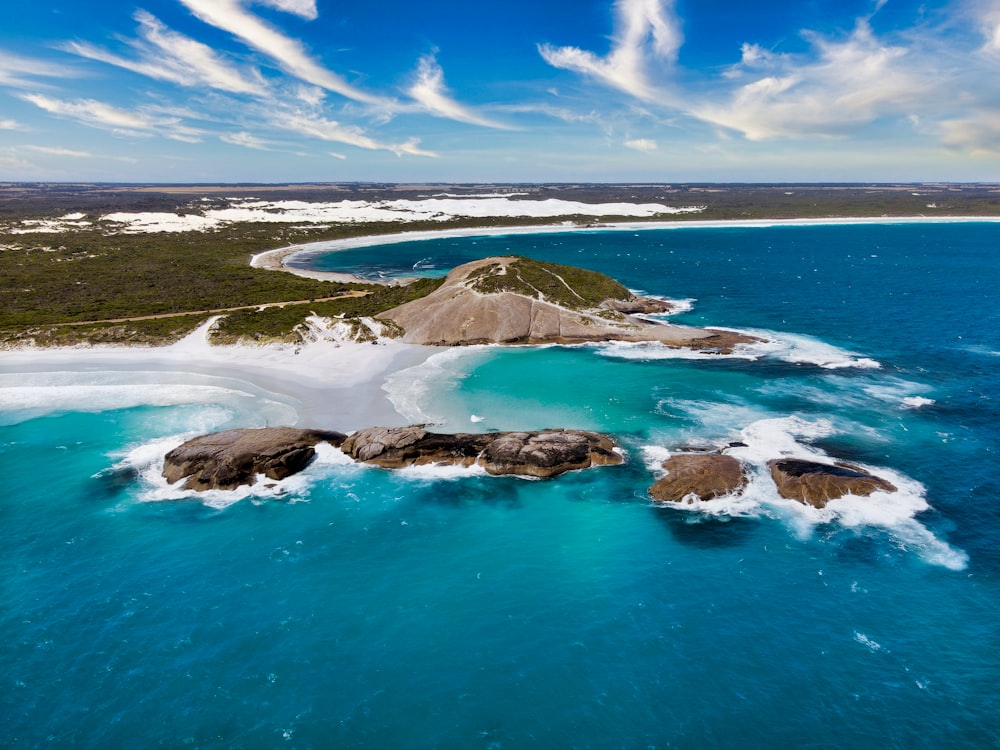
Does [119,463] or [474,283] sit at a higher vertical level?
[474,283]

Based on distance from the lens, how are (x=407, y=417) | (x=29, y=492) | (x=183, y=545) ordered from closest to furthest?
(x=183, y=545), (x=29, y=492), (x=407, y=417)

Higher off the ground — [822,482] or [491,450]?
[822,482]

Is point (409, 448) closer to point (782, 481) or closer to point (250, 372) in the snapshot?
point (782, 481)

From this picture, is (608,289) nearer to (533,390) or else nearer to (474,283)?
(474,283)

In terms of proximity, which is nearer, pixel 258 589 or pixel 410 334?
pixel 258 589

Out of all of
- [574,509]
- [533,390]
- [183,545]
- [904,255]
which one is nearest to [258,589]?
[183,545]

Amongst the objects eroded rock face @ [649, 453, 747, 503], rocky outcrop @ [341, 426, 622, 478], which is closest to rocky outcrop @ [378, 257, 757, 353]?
rocky outcrop @ [341, 426, 622, 478]

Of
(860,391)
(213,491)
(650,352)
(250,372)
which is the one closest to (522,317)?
(650,352)
